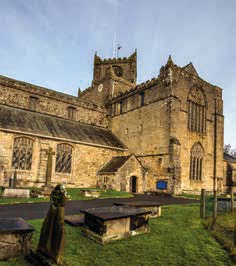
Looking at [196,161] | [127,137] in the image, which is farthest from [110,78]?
[196,161]

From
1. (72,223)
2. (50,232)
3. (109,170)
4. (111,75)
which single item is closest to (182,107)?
(109,170)

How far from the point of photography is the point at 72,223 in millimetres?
7457

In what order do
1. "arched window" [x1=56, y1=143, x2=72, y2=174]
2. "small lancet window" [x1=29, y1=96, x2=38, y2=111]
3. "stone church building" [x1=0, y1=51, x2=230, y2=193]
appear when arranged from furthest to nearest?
"small lancet window" [x1=29, y1=96, x2=38, y2=111]
"arched window" [x1=56, y1=143, x2=72, y2=174]
"stone church building" [x1=0, y1=51, x2=230, y2=193]

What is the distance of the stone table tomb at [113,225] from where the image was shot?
240 inches

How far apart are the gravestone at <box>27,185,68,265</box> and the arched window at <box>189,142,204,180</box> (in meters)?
23.1

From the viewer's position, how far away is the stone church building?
71.9 ft

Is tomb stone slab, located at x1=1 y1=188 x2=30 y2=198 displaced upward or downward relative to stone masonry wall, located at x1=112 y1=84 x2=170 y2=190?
downward

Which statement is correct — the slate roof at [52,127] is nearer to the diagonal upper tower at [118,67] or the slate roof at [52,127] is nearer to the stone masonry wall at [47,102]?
the stone masonry wall at [47,102]

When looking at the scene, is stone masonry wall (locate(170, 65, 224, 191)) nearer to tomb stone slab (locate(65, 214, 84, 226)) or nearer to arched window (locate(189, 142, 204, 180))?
arched window (locate(189, 142, 204, 180))

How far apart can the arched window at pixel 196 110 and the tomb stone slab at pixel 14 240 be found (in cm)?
2395

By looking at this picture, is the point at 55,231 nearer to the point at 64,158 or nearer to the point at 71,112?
the point at 64,158

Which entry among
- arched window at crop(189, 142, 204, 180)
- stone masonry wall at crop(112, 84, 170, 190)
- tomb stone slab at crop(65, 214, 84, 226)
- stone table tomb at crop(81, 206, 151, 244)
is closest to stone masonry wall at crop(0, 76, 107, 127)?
stone masonry wall at crop(112, 84, 170, 190)

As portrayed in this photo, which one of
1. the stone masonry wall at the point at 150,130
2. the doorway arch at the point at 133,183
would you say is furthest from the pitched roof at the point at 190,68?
the doorway arch at the point at 133,183

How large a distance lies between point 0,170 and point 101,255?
1728 cm
